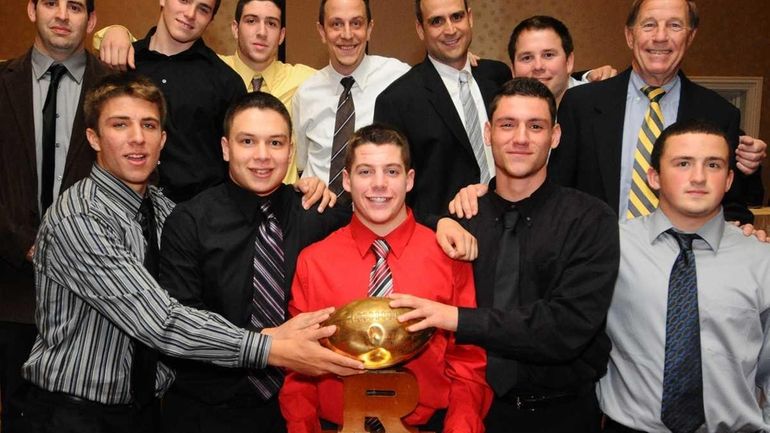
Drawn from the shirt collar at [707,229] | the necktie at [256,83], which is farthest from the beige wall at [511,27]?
the shirt collar at [707,229]

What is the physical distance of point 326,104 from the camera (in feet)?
12.4

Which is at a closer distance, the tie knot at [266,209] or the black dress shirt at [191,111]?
the tie knot at [266,209]

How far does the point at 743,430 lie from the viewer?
2473mm

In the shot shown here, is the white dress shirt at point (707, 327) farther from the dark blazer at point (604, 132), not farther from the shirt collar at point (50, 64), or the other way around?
the shirt collar at point (50, 64)

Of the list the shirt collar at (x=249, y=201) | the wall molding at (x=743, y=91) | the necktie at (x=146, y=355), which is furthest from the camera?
the wall molding at (x=743, y=91)

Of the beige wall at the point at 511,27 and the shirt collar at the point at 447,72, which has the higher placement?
the beige wall at the point at 511,27

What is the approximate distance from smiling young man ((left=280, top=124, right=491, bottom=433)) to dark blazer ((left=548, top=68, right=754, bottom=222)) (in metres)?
0.84

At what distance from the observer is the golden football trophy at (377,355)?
2.06m

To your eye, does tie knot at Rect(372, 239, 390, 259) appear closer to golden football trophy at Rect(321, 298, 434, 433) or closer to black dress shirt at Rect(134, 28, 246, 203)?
golden football trophy at Rect(321, 298, 434, 433)

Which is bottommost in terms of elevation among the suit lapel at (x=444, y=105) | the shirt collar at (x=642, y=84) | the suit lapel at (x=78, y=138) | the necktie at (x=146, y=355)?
the necktie at (x=146, y=355)

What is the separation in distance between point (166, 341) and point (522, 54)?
211 centimetres

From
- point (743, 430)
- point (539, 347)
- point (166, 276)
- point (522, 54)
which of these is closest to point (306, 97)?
point (522, 54)

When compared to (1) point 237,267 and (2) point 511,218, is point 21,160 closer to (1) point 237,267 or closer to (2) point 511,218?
(1) point 237,267

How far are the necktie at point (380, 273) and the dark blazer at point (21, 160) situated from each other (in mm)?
1411
